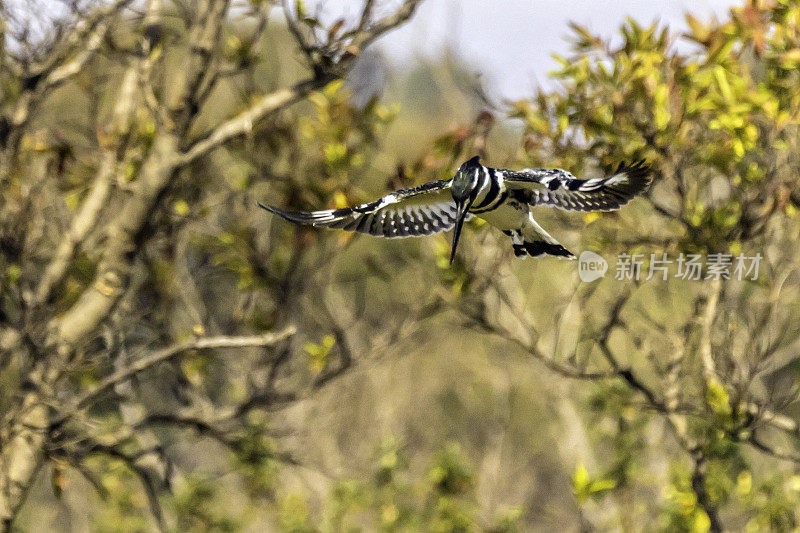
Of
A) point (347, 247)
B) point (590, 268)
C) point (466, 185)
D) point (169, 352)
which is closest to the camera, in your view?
point (466, 185)

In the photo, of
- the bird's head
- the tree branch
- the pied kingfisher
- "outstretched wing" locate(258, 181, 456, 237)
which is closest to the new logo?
the pied kingfisher

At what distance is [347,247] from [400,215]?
157cm

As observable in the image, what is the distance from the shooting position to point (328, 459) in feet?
17.9

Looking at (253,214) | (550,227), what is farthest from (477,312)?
(253,214)

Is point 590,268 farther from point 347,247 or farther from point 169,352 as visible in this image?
point 347,247

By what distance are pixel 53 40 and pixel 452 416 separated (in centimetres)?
683

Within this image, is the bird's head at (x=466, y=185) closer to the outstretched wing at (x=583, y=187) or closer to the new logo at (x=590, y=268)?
the outstretched wing at (x=583, y=187)

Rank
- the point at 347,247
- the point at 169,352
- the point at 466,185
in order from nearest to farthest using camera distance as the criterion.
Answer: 1. the point at 466,185
2. the point at 169,352
3. the point at 347,247

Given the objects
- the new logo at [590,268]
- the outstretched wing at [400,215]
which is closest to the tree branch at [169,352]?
the outstretched wing at [400,215]

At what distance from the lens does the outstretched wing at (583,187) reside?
1275 millimetres

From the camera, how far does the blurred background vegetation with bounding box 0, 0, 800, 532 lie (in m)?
2.35

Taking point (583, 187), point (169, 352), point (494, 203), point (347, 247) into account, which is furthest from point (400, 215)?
point (347, 247)

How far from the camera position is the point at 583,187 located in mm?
1285

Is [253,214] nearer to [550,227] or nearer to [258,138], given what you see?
[258,138]
